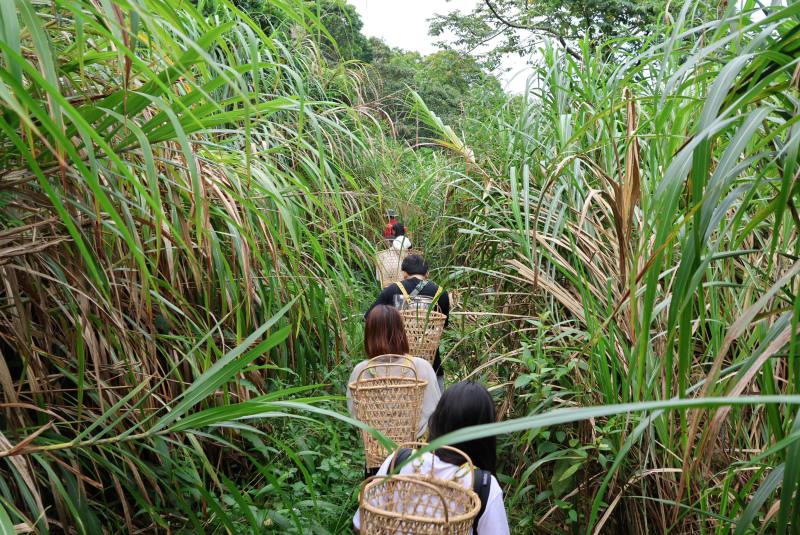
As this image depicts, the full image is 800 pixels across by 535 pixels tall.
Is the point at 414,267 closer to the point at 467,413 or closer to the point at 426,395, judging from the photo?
the point at 426,395

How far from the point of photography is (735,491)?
5.93 feet

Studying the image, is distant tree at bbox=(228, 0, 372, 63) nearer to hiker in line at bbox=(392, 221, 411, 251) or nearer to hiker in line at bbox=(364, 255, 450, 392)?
hiker in line at bbox=(364, 255, 450, 392)

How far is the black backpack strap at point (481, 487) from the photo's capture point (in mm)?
1695

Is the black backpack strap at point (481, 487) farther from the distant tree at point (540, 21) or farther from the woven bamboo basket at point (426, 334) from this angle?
the distant tree at point (540, 21)

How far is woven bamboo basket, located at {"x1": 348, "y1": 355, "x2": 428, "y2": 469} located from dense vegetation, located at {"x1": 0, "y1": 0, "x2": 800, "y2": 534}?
1.05 ft

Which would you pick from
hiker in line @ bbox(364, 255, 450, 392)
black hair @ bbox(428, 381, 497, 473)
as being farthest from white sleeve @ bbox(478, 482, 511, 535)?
hiker in line @ bbox(364, 255, 450, 392)

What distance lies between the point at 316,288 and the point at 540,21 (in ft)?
37.6

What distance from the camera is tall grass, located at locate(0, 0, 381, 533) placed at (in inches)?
42.9

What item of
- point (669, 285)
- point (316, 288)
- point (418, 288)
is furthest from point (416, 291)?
point (669, 285)

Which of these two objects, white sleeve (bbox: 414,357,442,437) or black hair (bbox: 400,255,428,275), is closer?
white sleeve (bbox: 414,357,442,437)

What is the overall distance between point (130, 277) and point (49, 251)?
1.40 feet

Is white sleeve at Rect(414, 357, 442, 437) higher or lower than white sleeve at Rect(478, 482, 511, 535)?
lower

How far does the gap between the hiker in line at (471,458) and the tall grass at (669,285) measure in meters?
0.15

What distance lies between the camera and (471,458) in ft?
6.09
